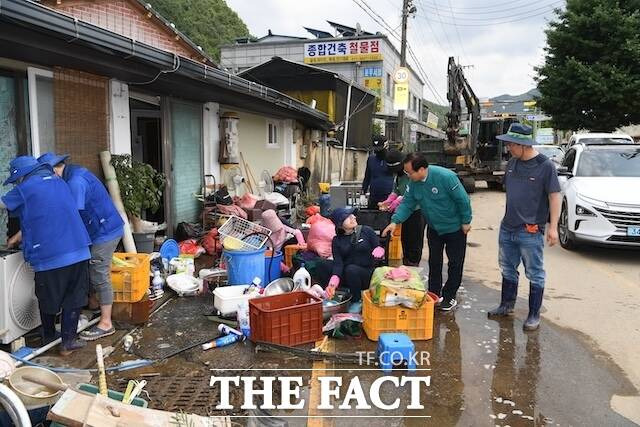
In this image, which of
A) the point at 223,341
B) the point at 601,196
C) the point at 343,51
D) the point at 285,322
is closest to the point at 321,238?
the point at 285,322

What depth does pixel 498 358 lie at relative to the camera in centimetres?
429

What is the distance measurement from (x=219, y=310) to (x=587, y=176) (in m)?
6.75

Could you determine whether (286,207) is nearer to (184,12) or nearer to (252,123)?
(252,123)

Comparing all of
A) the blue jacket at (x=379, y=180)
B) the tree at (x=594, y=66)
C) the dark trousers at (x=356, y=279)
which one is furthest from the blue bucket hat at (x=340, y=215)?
the tree at (x=594, y=66)

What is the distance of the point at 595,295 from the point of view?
239 inches

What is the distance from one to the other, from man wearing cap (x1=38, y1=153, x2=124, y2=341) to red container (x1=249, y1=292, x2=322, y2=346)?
136 cm

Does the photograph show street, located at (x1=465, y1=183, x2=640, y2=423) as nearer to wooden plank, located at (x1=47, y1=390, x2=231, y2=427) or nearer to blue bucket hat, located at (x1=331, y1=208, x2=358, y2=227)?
blue bucket hat, located at (x1=331, y1=208, x2=358, y2=227)

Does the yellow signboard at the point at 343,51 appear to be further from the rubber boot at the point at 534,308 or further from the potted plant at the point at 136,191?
the rubber boot at the point at 534,308

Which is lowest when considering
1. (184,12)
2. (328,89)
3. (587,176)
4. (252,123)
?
(587,176)

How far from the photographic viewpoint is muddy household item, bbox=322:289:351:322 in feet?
16.3

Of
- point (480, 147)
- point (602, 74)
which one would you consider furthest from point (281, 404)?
point (602, 74)

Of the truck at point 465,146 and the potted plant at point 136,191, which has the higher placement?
the truck at point 465,146

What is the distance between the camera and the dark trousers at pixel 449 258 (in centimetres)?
532

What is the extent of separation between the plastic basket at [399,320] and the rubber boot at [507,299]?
1049mm
